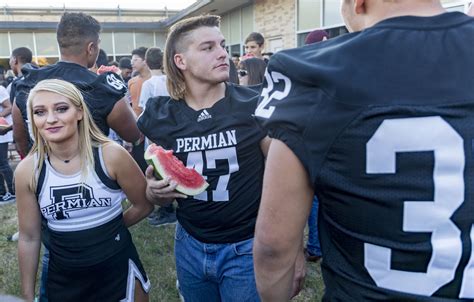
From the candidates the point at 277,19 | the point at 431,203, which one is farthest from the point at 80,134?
the point at 277,19

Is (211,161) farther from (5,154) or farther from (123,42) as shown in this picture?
(123,42)

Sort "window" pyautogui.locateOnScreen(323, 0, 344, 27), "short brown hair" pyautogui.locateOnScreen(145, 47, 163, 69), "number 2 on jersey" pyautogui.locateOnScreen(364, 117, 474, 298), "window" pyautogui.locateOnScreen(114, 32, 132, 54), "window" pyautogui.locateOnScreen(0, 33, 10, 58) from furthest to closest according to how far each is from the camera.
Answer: "window" pyautogui.locateOnScreen(114, 32, 132, 54), "window" pyautogui.locateOnScreen(0, 33, 10, 58), "window" pyautogui.locateOnScreen(323, 0, 344, 27), "short brown hair" pyautogui.locateOnScreen(145, 47, 163, 69), "number 2 on jersey" pyautogui.locateOnScreen(364, 117, 474, 298)

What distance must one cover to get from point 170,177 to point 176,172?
0.04 m

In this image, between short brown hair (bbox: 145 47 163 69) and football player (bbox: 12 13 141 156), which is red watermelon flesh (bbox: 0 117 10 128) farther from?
football player (bbox: 12 13 141 156)

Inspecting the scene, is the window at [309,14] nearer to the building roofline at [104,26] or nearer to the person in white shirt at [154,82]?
the person in white shirt at [154,82]

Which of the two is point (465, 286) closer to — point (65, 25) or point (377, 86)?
point (377, 86)

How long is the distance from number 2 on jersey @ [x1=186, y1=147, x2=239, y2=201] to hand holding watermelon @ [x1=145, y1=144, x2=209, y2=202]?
0.07 meters

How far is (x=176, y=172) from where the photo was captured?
2.25 meters

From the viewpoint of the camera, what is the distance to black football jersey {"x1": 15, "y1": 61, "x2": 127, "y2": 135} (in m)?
3.41

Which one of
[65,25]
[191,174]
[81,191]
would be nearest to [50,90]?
[81,191]

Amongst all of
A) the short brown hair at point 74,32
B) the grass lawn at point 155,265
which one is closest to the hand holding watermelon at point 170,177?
the short brown hair at point 74,32

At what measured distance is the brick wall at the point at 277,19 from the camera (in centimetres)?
1555

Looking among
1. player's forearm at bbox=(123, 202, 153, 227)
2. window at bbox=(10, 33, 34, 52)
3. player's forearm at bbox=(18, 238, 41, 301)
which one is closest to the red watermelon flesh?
player's forearm at bbox=(18, 238, 41, 301)

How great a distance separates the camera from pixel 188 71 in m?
2.54
